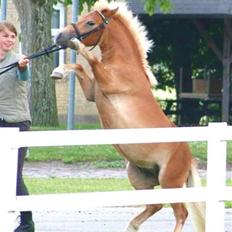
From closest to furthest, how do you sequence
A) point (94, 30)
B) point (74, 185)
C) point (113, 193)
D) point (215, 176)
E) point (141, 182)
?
1. point (113, 193)
2. point (215, 176)
3. point (141, 182)
4. point (94, 30)
5. point (74, 185)

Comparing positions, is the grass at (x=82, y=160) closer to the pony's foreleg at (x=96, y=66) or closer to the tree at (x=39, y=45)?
the tree at (x=39, y=45)

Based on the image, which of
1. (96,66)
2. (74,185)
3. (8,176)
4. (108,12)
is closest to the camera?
(8,176)

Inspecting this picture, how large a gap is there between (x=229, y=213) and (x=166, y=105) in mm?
19228

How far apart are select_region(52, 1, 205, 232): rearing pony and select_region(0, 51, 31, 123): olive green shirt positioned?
46 cm

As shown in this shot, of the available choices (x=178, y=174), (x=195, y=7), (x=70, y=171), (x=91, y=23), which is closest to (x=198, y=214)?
(x=178, y=174)

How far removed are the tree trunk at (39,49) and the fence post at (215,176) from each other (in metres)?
17.2

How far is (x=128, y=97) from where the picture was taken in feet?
35.5

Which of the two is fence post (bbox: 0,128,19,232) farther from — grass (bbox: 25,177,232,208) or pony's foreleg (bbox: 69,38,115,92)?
grass (bbox: 25,177,232,208)

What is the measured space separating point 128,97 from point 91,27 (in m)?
0.77

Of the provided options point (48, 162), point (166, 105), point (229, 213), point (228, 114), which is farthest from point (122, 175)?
point (166, 105)

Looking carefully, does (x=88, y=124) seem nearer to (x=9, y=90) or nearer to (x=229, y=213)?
(x=229, y=213)

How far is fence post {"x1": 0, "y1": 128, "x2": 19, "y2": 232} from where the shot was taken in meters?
7.99

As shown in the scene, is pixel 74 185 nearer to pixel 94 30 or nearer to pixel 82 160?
pixel 82 160

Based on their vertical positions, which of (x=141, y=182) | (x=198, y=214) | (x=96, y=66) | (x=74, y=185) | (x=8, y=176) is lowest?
(x=74, y=185)
